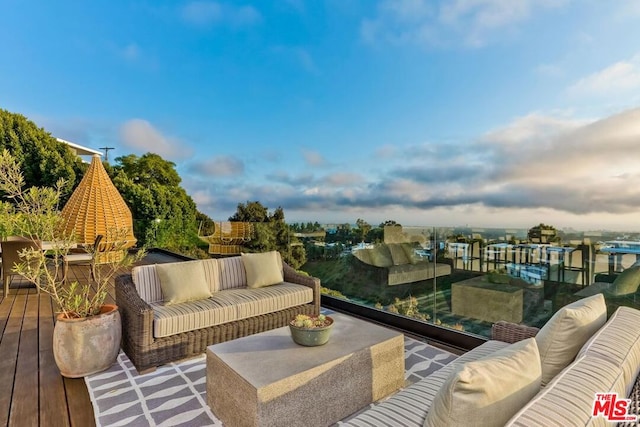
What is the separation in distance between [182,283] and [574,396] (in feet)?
10.1

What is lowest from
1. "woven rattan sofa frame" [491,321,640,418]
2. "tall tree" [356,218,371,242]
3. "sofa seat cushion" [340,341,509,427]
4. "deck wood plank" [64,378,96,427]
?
"deck wood plank" [64,378,96,427]

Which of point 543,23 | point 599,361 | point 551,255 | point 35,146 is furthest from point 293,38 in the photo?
point 35,146

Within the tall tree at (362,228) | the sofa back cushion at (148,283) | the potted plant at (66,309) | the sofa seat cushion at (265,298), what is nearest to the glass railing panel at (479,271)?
the tall tree at (362,228)

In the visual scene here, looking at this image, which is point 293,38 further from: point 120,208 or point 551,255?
point 551,255

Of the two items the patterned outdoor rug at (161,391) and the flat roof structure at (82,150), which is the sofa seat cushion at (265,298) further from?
the flat roof structure at (82,150)

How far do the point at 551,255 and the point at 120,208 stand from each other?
295 inches

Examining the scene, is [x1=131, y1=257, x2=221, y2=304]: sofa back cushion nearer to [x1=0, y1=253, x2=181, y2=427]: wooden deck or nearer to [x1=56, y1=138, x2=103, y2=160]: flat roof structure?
[x1=0, y1=253, x2=181, y2=427]: wooden deck

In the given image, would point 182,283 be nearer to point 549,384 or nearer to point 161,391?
point 161,391

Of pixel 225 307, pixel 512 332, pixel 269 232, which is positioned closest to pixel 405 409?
pixel 512 332

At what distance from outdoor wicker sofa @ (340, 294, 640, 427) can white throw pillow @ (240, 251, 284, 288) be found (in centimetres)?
240

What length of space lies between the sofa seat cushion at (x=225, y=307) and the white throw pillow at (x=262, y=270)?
88 millimetres

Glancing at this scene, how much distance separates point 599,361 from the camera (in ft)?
3.68

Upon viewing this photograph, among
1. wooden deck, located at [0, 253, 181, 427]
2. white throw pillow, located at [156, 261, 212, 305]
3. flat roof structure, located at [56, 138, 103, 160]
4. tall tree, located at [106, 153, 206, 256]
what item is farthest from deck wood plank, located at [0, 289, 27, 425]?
flat roof structure, located at [56, 138, 103, 160]

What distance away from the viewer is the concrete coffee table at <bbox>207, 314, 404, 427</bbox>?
5.81ft
